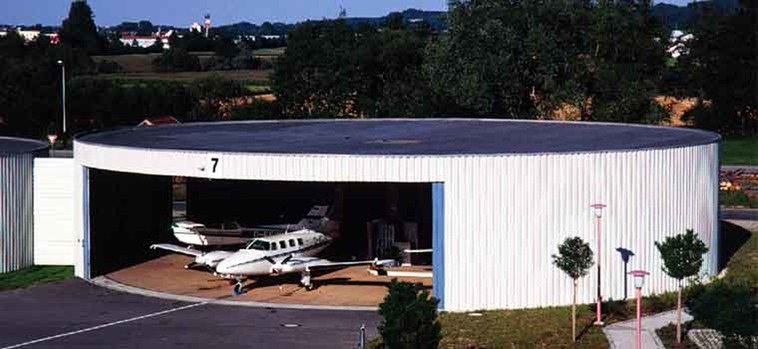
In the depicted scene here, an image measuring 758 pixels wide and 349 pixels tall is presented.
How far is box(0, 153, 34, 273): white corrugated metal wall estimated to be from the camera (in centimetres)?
3941

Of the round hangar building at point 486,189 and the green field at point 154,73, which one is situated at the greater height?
the green field at point 154,73

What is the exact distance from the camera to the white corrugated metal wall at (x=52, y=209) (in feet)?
133

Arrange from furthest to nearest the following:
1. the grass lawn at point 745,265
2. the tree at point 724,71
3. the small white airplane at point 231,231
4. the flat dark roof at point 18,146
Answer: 1. the tree at point 724,71
2. the small white airplane at point 231,231
3. the flat dark roof at point 18,146
4. the grass lawn at point 745,265

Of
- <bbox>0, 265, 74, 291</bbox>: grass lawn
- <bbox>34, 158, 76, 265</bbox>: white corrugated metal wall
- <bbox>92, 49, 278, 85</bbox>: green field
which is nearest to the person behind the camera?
<bbox>0, 265, 74, 291</bbox>: grass lawn

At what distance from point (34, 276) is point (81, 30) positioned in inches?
5547

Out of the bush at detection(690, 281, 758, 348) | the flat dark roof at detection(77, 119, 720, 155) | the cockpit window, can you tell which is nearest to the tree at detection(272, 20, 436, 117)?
the flat dark roof at detection(77, 119, 720, 155)

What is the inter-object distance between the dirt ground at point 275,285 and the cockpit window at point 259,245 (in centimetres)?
100

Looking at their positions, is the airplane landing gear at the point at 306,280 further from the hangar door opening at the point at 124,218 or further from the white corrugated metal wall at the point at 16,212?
the white corrugated metal wall at the point at 16,212

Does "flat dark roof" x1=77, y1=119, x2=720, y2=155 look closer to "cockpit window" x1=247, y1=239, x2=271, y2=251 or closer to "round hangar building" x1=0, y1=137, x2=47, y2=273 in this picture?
"round hangar building" x1=0, y1=137, x2=47, y2=273

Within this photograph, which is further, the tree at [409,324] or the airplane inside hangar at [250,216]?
the airplane inside hangar at [250,216]

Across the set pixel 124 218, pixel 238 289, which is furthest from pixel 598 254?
pixel 124 218

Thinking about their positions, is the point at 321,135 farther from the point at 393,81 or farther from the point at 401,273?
the point at 393,81

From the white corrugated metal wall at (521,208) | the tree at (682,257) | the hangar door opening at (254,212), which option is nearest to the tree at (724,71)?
the hangar door opening at (254,212)

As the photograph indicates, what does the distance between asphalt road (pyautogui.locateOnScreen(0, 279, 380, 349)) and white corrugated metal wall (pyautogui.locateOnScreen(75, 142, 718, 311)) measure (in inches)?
108
